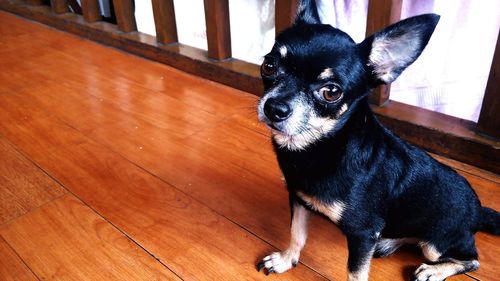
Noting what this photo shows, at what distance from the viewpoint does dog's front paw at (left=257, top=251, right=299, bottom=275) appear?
1.09 m

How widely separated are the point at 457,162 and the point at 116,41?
210 centimetres

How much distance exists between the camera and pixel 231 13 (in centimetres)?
211

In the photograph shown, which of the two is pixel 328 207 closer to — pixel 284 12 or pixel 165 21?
pixel 284 12

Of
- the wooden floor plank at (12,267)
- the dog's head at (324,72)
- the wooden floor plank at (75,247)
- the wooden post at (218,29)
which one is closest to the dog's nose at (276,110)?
the dog's head at (324,72)

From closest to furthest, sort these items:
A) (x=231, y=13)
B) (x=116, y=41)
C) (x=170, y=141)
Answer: (x=170, y=141) < (x=231, y=13) < (x=116, y=41)

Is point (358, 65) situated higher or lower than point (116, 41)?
higher

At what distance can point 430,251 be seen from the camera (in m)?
1.04

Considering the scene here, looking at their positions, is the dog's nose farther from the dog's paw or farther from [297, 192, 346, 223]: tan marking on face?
the dog's paw

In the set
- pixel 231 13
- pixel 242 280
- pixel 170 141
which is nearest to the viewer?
pixel 242 280

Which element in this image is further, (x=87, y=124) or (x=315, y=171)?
(x=87, y=124)

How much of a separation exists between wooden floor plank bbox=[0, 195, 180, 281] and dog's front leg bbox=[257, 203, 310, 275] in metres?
0.26

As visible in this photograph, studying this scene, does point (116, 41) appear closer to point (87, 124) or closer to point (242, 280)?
point (87, 124)

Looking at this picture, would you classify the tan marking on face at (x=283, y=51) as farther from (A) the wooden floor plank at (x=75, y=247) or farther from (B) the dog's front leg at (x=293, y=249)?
(A) the wooden floor plank at (x=75, y=247)

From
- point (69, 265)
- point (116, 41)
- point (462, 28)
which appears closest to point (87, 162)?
point (69, 265)
